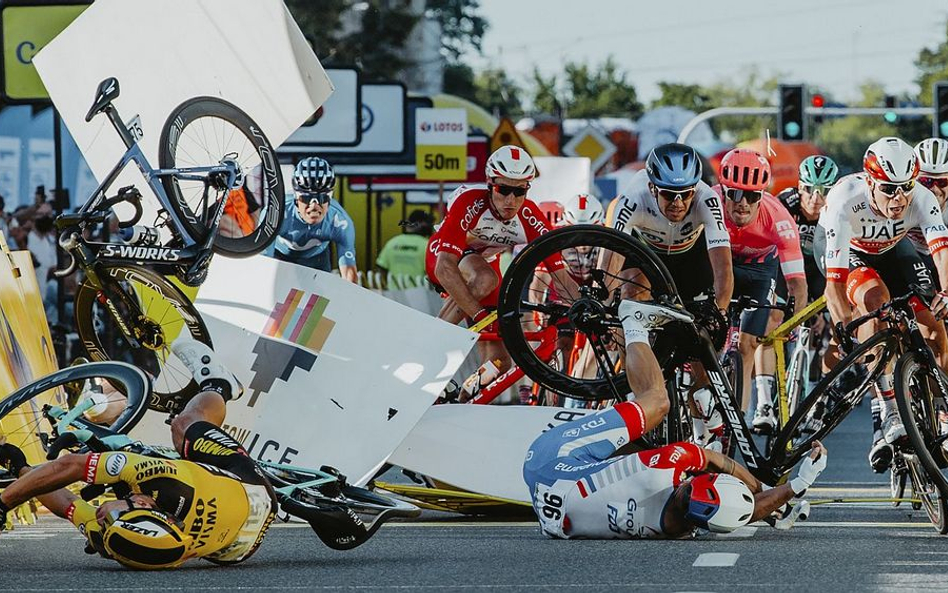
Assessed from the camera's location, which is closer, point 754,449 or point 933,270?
point 754,449

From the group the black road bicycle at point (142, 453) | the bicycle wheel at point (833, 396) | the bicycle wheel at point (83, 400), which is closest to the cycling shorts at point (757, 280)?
the bicycle wheel at point (833, 396)

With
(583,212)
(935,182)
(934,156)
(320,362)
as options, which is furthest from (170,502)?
(583,212)

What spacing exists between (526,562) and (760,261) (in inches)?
191

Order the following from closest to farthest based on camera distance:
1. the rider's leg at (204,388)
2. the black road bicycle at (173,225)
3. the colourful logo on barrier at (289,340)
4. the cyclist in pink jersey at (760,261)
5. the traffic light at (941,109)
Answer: the rider's leg at (204,388), the black road bicycle at (173,225), the colourful logo on barrier at (289,340), the cyclist in pink jersey at (760,261), the traffic light at (941,109)

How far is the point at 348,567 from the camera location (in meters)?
8.05

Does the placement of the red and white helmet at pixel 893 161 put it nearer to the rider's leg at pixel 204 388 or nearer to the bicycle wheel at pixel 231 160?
the bicycle wheel at pixel 231 160

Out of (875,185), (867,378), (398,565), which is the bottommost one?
(398,565)

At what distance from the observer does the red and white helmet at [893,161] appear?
1016 cm

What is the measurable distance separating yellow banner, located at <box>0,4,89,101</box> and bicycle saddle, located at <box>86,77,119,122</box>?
319 centimetres

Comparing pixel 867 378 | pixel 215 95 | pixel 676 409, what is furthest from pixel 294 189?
pixel 867 378

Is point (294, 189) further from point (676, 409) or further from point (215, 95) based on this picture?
point (676, 409)

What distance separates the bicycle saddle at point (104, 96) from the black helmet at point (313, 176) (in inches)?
78.1

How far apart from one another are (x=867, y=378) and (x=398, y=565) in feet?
9.05

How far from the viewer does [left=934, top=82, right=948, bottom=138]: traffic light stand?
30234mm
